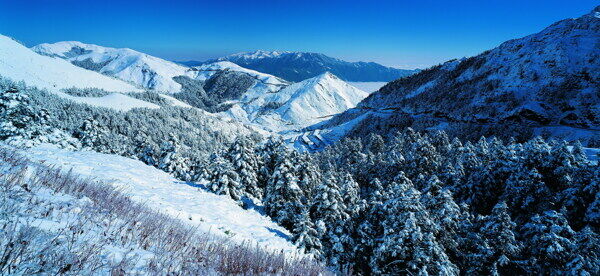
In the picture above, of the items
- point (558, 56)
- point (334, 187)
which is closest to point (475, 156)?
point (334, 187)

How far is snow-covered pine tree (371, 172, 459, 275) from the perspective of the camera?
16219mm

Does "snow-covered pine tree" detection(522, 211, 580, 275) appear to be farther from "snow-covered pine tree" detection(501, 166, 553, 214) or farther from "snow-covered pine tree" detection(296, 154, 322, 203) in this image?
"snow-covered pine tree" detection(296, 154, 322, 203)

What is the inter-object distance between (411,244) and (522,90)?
432 ft

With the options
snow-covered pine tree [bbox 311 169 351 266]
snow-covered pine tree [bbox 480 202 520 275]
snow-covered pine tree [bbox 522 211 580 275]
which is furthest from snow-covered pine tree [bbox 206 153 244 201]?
snow-covered pine tree [bbox 522 211 580 275]

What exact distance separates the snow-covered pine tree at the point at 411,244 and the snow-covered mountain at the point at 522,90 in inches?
3366

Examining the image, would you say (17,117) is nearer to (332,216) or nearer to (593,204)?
(332,216)

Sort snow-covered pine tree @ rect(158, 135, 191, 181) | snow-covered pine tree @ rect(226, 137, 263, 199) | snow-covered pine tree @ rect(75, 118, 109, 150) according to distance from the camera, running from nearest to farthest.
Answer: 1. snow-covered pine tree @ rect(226, 137, 263, 199)
2. snow-covered pine tree @ rect(158, 135, 191, 181)
3. snow-covered pine tree @ rect(75, 118, 109, 150)

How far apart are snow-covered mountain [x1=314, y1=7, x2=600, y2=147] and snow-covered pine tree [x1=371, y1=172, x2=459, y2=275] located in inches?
3366

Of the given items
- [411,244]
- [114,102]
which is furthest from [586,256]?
[114,102]

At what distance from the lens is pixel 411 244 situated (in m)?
17.0

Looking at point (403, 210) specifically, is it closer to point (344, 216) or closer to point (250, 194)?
point (344, 216)

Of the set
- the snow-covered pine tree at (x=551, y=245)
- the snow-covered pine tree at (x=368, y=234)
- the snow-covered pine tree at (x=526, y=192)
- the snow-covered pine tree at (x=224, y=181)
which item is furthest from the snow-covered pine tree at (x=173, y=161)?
the snow-covered pine tree at (x=526, y=192)

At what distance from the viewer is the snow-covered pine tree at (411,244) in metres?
16.2

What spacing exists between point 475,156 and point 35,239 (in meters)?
41.4
